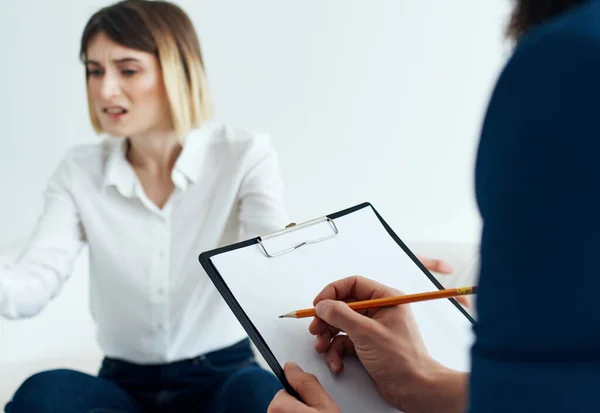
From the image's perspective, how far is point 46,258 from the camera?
43.2 inches

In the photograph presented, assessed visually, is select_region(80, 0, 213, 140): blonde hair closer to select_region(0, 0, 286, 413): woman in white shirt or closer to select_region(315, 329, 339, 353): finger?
select_region(0, 0, 286, 413): woman in white shirt

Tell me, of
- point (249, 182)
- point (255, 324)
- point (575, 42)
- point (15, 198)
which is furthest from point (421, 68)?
point (575, 42)

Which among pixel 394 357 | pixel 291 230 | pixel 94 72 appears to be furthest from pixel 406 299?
pixel 94 72

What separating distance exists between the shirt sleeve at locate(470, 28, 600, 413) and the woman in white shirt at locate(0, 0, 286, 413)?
787 millimetres

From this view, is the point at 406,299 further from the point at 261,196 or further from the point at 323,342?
the point at 261,196

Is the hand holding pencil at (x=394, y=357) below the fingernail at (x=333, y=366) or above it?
above

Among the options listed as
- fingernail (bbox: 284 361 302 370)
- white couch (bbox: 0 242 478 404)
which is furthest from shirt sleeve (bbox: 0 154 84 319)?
fingernail (bbox: 284 361 302 370)

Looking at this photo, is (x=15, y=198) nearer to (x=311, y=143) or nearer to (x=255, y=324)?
(x=311, y=143)

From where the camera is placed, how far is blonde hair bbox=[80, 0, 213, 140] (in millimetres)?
1130

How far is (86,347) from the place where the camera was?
1.64 m

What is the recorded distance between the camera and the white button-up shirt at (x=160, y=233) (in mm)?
Result: 1127

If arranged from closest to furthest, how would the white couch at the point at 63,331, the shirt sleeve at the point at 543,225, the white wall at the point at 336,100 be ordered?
the shirt sleeve at the point at 543,225, the white couch at the point at 63,331, the white wall at the point at 336,100

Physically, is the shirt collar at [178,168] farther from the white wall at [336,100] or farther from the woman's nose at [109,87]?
Result: the white wall at [336,100]

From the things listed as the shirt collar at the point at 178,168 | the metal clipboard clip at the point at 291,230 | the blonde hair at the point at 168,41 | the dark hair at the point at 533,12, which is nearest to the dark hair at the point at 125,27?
the blonde hair at the point at 168,41
